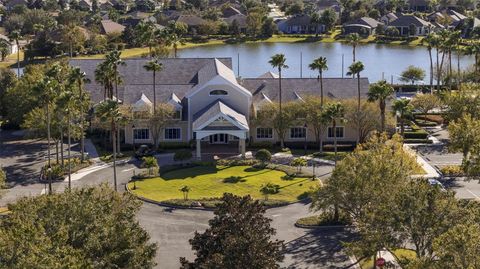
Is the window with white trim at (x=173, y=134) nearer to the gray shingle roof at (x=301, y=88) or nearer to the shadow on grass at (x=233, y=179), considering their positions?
the gray shingle roof at (x=301, y=88)

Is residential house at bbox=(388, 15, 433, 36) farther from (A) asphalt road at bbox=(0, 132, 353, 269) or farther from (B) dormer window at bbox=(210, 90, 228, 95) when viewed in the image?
(A) asphalt road at bbox=(0, 132, 353, 269)

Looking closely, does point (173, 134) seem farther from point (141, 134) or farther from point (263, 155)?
point (263, 155)

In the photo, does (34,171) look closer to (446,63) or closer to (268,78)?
(268,78)

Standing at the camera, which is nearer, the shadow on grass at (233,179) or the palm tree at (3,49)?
the shadow on grass at (233,179)

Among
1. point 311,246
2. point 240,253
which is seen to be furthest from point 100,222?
point 311,246

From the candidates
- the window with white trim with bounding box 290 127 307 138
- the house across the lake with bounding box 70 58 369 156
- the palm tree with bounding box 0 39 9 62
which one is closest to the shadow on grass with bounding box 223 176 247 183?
→ the house across the lake with bounding box 70 58 369 156

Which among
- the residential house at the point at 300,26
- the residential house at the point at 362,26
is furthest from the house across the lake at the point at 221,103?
the residential house at the point at 300,26
